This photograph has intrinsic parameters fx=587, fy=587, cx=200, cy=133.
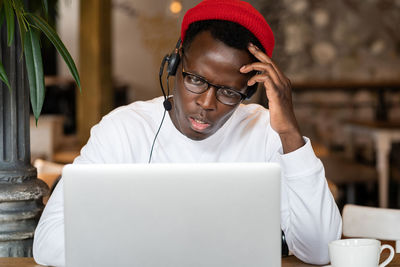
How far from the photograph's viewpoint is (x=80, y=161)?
1.44m

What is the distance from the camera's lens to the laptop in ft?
3.08

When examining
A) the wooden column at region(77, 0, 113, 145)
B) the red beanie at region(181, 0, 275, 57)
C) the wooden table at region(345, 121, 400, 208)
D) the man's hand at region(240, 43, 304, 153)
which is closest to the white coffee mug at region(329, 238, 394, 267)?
the man's hand at region(240, 43, 304, 153)

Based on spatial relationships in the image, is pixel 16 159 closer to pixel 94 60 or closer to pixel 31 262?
pixel 31 262

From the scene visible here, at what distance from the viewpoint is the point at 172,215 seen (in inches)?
37.3

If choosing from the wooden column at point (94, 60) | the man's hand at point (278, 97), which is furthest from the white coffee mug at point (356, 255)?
the wooden column at point (94, 60)

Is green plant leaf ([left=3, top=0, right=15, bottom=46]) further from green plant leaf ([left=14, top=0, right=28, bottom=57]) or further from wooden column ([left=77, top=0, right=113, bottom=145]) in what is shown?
wooden column ([left=77, top=0, right=113, bottom=145])

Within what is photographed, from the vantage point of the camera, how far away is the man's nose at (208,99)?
54.9 inches

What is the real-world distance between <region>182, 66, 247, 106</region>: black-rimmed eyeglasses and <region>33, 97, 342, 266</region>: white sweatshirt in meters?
0.17

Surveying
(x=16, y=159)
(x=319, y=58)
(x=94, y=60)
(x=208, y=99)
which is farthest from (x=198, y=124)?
(x=319, y=58)

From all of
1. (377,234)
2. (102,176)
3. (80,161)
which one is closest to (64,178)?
(102,176)

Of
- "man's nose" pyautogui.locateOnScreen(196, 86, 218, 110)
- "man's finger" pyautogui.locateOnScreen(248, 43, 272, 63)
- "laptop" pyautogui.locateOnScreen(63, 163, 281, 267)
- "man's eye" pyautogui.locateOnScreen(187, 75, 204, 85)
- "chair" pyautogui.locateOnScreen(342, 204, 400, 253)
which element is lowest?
"chair" pyautogui.locateOnScreen(342, 204, 400, 253)

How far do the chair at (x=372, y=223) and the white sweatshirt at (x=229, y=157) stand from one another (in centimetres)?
29

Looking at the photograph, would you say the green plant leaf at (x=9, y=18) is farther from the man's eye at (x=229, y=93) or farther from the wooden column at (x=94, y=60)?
the wooden column at (x=94, y=60)

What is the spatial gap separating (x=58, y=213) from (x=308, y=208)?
564 mm
